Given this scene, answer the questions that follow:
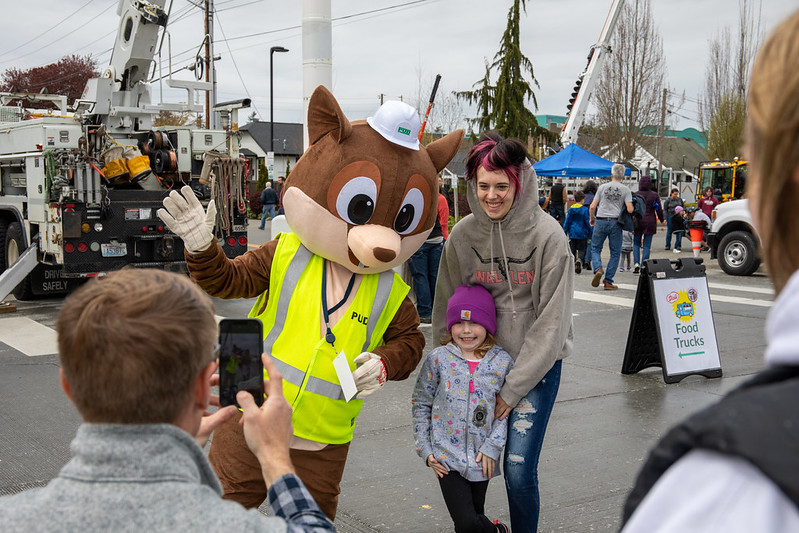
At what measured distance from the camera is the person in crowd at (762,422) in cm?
77

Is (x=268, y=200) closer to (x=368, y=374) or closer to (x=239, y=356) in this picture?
(x=368, y=374)

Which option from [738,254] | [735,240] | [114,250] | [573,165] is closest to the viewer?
[114,250]

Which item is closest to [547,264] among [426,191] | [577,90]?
[426,191]

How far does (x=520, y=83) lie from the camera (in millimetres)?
24312

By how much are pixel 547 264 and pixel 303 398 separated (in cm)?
108

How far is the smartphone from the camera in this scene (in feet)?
6.72

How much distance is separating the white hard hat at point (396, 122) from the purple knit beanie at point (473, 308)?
63cm

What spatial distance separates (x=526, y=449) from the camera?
313cm

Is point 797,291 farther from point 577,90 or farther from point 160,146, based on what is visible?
point 577,90

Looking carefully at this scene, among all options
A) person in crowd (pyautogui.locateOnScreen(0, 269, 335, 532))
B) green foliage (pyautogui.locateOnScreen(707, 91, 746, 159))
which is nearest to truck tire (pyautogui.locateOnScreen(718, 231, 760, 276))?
person in crowd (pyautogui.locateOnScreen(0, 269, 335, 532))

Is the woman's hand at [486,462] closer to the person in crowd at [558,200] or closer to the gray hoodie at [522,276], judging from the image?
the gray hoodie at [522,276]

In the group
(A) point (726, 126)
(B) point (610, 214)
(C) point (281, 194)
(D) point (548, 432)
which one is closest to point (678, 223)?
(B) point (610, 214)

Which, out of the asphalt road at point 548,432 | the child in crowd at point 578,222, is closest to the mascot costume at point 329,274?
the asphalt road at point 548,432

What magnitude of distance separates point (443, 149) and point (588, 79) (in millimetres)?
16594
